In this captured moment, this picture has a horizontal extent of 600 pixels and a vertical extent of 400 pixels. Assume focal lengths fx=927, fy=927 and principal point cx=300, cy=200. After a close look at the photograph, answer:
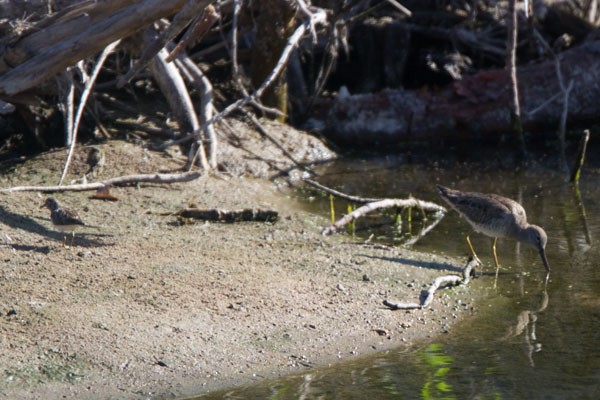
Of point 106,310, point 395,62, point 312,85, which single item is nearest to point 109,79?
point 312,85

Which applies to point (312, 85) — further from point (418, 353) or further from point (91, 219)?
point (418, 353)

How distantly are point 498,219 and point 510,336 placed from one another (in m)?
2.09

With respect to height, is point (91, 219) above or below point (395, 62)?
below

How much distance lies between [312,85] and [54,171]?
5.35 metres

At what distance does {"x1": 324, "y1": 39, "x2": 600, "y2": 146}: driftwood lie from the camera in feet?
40.4

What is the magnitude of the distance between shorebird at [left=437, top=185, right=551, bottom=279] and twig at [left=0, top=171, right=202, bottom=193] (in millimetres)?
2528

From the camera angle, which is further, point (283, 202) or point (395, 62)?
point (395, 62)

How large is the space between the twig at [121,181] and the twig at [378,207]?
145 cm

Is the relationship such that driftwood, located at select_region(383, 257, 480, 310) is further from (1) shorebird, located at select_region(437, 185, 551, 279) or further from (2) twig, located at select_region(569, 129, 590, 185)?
(2) twig, located at select_region(569, 129, 590, 185)

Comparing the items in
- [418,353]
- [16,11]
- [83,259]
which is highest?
[16,11]

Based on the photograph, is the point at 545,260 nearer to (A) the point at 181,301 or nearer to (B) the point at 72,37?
(A) the point at 181,301

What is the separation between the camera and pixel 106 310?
5629 mm

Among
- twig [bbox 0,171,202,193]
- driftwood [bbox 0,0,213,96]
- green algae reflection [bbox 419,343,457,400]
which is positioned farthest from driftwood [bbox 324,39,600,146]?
green algae reflection [bbox 419,343,457,400]

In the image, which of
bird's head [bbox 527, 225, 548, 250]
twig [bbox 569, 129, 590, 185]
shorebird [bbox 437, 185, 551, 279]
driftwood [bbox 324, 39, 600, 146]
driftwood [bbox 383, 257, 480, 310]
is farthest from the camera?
driftwood [bbox 324, 39, 600, 146]
